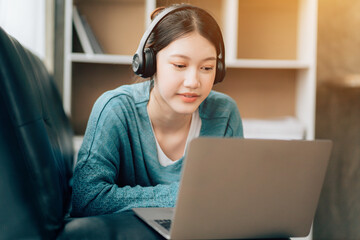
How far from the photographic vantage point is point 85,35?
191cm

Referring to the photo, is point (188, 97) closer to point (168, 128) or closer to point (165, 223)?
point (168, 128)

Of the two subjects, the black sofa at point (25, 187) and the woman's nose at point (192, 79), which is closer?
the black sofa at point (25, 187)

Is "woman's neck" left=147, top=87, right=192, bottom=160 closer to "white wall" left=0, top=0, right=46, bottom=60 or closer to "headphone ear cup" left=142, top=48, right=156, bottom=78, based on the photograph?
"headphone ear cup" left=142, top=48, right=156, bottom=78

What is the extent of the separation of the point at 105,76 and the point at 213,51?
1185 millimetres

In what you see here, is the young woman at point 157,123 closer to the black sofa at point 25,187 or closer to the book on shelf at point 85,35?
the black sofa at point 25,187

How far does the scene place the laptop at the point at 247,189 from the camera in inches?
22.1

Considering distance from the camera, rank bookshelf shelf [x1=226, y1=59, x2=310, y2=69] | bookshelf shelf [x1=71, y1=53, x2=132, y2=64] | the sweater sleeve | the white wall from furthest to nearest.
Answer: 1. bookshelf shelf [x1=226, y1=59, x2=310, y2=69]
2. bookshelf shelf [x1=71, y1=53, x2=132, y2=64]
3. the white wall
4. the sweater sleeve

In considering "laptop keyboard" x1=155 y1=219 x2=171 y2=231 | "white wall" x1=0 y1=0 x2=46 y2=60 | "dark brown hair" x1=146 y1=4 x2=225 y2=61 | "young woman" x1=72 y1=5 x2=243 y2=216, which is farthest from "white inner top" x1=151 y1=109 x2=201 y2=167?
"white wall" x1=0 y1=0 x2=46 y2=60

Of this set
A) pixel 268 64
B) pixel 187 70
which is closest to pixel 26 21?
pixel 187 70

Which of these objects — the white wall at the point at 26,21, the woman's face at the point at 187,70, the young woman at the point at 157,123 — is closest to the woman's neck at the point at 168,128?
the young woman at the point at 157,123

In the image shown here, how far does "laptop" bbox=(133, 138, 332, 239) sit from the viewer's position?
561 millimetres

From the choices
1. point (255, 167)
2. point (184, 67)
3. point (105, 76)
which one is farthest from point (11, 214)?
point (105, 76)

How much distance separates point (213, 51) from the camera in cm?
96

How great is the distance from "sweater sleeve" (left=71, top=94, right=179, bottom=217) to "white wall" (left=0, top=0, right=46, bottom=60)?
75 cm
